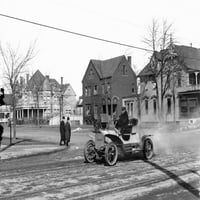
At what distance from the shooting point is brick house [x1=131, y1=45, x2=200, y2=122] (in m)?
42.8

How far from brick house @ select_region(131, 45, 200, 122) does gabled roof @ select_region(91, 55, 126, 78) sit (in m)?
8.72

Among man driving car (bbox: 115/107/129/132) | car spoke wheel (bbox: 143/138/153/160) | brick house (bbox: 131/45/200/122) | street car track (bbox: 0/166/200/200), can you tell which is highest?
brick house (bbox: 131/45/200/122)

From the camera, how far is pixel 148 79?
48.9 meters

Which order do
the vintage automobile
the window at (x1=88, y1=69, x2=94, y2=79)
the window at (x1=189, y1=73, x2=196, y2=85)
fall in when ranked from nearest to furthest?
the vintage automobile < the window at (x1=189, y1=73, x2=196, y2=85) < the window at (x1=88, y1=69, x2=94, y2=79)

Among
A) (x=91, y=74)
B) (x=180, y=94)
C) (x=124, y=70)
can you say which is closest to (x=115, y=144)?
(x=180, y=94)

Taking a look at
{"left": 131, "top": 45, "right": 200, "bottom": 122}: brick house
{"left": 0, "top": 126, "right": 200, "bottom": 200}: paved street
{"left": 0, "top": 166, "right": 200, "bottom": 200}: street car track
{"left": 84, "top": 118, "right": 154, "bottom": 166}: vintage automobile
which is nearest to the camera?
{"left": 0, "top": 166, "right": 200, "bottom": 200}: street car track

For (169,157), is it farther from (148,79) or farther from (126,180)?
(148,79)

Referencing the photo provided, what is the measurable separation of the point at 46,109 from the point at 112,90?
29.7 metres

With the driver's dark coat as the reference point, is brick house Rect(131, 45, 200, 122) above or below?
above

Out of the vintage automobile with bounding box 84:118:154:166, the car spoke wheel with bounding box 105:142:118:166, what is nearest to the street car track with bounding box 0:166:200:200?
the car spoke wheel with bounding box 105:142:118:166

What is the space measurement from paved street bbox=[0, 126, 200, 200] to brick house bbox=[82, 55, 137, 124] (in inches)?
1722

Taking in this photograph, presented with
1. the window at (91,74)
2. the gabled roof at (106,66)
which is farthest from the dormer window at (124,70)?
the window at (91,74)

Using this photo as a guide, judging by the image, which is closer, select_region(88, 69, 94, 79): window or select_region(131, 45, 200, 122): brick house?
select_region(131, 45, 200, 122): brick house

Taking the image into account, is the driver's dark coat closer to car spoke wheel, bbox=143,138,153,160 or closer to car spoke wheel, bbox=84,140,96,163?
car spoke wheel, bbox=84,140,96,163
